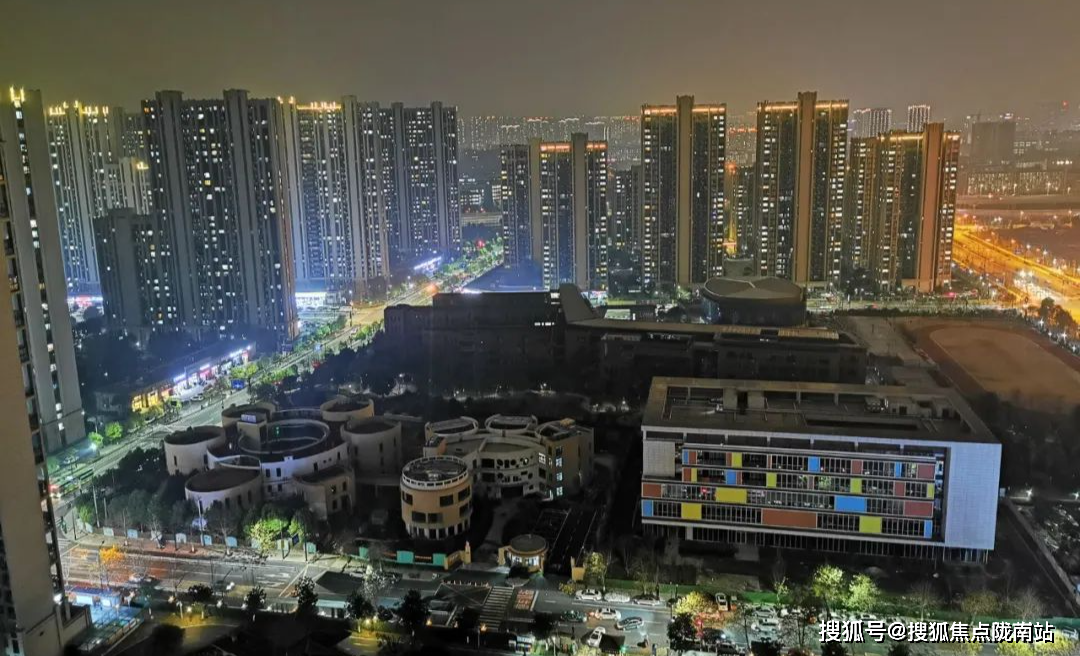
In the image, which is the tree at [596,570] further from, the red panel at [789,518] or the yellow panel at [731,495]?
the red panel at [789,518]

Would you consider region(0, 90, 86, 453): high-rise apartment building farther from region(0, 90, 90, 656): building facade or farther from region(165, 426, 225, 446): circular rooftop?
region(0, 90, 90, 656): building facade

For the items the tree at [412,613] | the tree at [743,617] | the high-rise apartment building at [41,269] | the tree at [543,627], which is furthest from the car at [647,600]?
the high-rise apartment building at [41,269]

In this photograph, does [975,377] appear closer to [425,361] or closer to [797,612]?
[797,612]

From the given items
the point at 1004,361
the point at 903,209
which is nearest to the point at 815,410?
the point at 1004,361

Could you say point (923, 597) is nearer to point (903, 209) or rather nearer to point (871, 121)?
point (903, 209)

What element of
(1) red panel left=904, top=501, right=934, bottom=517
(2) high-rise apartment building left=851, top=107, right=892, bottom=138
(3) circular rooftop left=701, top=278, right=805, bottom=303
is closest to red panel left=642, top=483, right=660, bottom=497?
(1) red panel left=904, top=501, right=934, bottom=517

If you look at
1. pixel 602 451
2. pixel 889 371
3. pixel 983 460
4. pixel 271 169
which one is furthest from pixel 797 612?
pixel 271 169
